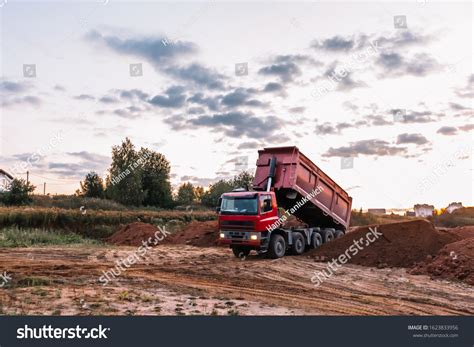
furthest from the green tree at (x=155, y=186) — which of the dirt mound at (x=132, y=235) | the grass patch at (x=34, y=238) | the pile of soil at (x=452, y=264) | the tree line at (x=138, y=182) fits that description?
the pile of soil at (x=452, y=264)

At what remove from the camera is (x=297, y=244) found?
19.5 metres

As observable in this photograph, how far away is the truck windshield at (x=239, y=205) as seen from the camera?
1698cm

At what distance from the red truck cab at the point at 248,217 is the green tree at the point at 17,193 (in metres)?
28.6

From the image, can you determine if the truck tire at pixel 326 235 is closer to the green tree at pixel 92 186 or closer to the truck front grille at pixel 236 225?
the truck front grille at pixel 236 225

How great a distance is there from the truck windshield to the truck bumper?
772 millimetres

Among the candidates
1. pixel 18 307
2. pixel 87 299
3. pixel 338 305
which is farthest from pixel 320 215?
pixel 18 307

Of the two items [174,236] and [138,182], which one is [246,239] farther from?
[138,182]

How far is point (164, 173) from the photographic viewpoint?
57.2 m

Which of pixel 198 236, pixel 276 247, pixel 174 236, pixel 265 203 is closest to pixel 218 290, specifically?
pixel 265 203

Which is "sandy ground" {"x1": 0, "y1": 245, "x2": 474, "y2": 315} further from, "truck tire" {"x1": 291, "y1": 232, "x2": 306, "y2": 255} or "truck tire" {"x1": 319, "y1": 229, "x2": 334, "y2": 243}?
"truck tire" {"x1": 319, "y1": 229, "x2": 334, "y2": 243}

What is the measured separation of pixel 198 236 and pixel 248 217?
9825 millimetres

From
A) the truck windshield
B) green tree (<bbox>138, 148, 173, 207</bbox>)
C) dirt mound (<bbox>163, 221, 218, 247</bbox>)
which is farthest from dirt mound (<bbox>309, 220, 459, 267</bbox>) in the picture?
→ green tree (<bbox>138, 148, 173, 207</bbox>)

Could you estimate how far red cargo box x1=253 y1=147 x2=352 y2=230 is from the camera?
59.4 ft

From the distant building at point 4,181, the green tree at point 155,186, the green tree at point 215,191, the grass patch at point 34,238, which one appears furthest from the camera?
the green tree at point 215,191
